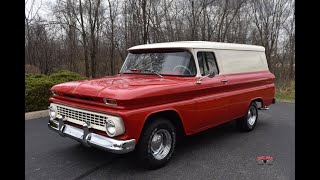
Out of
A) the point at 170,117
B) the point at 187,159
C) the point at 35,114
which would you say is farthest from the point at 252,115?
the point at 35,114

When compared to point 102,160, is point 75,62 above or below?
above

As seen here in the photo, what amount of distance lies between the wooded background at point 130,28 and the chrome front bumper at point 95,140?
11331 mm

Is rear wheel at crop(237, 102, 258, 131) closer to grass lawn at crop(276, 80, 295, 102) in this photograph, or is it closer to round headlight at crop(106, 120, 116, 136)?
round headlight at crop(106, 120, 116, 136)

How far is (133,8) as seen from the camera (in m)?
16.1

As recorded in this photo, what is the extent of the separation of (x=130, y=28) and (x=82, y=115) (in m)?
13.7

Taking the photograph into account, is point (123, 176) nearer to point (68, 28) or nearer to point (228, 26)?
point (68, 28)

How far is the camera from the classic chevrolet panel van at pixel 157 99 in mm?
3834

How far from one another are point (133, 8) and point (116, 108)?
A: 43.5 ft

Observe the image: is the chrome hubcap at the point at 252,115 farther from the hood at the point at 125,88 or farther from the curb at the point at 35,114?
the curb at the point at 35,114

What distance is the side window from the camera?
5203 mm

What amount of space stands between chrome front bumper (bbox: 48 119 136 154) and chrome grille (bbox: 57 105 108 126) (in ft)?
0.39

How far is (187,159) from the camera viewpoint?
475cm
